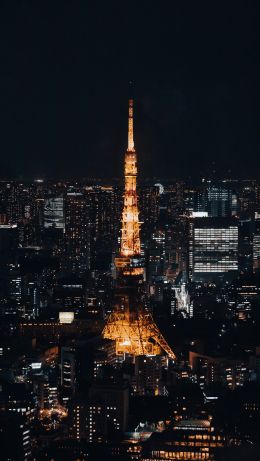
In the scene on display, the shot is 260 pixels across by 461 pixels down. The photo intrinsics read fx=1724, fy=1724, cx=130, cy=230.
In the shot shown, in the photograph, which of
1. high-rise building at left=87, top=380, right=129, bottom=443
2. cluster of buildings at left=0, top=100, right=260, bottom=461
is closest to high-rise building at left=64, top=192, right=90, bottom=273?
cluster of buildings at left=0, top=100, right=260, bottom=461

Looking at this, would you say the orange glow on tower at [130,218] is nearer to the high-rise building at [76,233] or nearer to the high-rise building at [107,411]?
the high-rise building at [76,233]

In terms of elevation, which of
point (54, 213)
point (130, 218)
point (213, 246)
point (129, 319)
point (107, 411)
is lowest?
point (107, 411)

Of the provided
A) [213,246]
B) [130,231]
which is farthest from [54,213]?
[130,231]

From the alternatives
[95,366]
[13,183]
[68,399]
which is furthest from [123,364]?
[13,183]

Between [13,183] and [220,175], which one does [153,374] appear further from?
[13,183]

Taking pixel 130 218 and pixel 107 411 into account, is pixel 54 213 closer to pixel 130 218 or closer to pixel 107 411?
pixel 130 218
